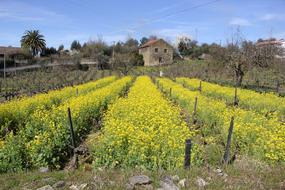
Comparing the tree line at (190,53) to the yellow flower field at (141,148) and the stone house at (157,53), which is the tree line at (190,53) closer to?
the stone house at (157,53)

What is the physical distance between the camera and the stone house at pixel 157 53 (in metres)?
80.2

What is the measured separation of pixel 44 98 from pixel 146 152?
37.2 ft

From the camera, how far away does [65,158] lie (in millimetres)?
10125

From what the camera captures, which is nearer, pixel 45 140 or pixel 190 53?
pixel 45 140

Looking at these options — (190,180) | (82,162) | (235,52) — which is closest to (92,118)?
(82,162)

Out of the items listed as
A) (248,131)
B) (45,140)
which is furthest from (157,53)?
(45,140)

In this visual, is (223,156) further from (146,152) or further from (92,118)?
(92,118)

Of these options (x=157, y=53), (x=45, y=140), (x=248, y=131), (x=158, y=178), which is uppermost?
(x=157, y=53)

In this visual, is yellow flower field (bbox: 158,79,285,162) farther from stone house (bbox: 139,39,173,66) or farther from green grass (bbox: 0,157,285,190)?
stone house (bbox: 139,39,173,66)

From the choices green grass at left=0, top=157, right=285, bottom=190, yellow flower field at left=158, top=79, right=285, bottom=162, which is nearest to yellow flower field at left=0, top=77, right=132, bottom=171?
green grass at left=0, top=157, right=285, bottom=190

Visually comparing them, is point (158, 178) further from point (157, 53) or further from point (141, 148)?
point (157, 53)

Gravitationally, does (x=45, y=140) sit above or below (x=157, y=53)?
below

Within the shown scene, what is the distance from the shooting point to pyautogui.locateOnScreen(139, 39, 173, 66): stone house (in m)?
80.2

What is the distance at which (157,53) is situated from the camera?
3177 inches
